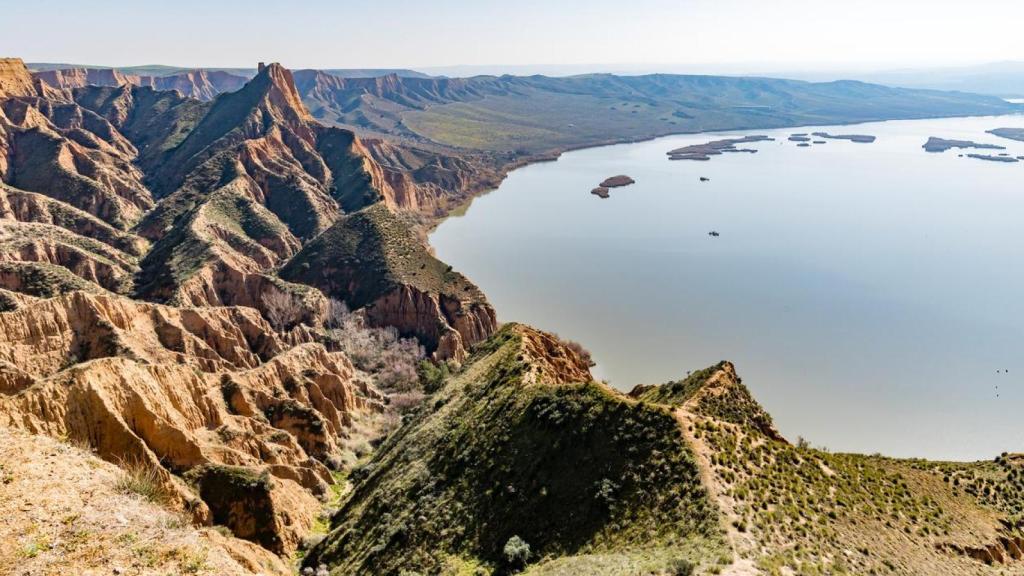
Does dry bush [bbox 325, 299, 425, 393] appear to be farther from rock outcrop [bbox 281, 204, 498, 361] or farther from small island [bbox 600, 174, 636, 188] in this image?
small island [bbox 600, 174, 636, 188]

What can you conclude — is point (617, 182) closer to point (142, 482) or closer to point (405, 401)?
point (405, 401)

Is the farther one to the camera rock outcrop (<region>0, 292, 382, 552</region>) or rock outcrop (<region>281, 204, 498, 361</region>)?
rock outcrop (<region>281, 204, 498, 361</region>)

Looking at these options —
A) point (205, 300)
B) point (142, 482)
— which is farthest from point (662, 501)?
point (205, 300)

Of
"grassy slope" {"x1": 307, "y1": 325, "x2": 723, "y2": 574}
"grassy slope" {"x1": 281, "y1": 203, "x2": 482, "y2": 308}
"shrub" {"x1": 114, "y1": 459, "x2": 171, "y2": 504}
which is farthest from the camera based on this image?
"grassy slope" {"x1": 281, "y1": 203, "x2": 482, "y2": 308}

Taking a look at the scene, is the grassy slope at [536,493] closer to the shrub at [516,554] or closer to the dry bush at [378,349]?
the shrub at [516,554]

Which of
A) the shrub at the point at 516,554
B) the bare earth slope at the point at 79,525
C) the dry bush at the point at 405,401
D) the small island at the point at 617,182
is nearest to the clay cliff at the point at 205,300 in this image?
the dry bush at the point at 405,401

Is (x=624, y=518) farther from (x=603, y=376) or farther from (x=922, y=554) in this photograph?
(x=603, y=376)

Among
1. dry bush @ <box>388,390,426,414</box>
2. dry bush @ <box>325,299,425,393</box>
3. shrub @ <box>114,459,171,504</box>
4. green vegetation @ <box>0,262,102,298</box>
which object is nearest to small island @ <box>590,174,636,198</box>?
dry bush @ <box>325,299,425,393</box>
